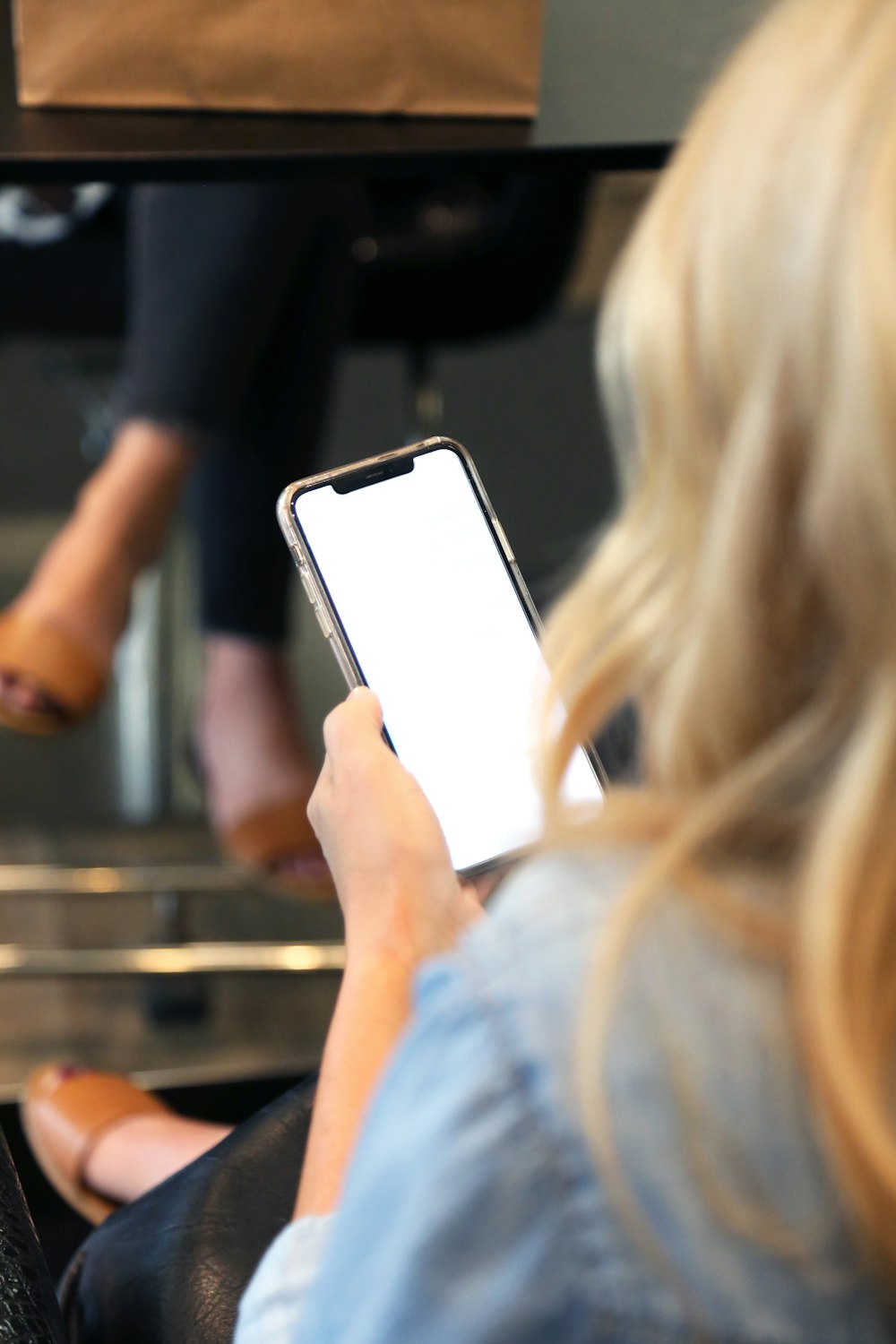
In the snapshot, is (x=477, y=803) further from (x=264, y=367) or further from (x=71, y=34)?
(x=264, y=367)

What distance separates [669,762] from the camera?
16.1 inches

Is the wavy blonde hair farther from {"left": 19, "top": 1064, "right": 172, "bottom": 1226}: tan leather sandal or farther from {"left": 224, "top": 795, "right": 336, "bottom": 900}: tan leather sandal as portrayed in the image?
{"left": 224, "top": 795, "right": 336, "bottom": 900}: tan leather sandal

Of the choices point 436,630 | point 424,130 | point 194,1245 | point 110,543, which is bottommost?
point 110,543

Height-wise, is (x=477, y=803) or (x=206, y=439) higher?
(x=477, y=803)

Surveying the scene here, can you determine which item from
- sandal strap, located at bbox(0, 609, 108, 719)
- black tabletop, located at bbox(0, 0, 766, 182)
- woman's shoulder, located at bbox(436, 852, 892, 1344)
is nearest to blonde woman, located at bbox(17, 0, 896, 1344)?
woman's shoulder, located at bbox(436, 852, 892, 1344)

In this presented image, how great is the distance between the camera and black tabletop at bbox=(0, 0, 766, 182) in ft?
2.84

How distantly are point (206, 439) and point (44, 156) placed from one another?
528mm

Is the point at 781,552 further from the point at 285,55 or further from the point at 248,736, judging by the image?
the point at 248,736

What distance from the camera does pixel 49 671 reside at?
1312mm

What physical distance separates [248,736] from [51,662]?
228mm

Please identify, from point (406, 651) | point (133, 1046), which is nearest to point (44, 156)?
point (406, 651)

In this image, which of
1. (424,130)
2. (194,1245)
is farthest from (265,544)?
(194,1245)

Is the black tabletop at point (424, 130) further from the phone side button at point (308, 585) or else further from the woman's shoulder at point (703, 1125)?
the woman's shoulder at point (703, 1125)

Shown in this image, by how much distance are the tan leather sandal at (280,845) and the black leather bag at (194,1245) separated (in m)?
0.65
